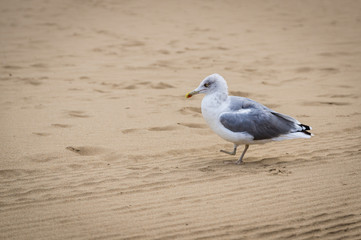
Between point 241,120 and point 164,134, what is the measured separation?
4.99 ft

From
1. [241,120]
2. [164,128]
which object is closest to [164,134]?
[164,128]

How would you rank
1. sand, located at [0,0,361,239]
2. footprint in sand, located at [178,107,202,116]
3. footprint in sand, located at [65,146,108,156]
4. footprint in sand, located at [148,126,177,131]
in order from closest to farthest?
sand, located at [0,0,361,239] < footprint in sand, located at [65,146,108,156] < footprint in sand, located at [148,126,177,131] < footprint in sand, located at [178,107,202,116]

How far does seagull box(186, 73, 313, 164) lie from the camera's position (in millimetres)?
5594

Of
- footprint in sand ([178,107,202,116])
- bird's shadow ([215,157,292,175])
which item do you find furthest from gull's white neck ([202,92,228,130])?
footprint in sand ([178,107,202,116])

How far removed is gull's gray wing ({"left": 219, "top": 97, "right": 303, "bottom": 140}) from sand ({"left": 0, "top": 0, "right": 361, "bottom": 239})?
15.9 inches

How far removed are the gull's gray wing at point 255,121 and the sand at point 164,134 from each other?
0.40 m

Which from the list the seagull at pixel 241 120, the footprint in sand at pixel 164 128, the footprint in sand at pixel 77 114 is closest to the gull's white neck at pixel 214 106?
the seagull at pixel 241 120

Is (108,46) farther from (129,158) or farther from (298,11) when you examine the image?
(298,11)

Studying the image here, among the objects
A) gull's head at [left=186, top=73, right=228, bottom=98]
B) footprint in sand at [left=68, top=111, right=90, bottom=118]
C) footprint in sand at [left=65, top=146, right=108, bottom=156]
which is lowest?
footprint in sand at [left=68, top=111, right=90, bottom=118]

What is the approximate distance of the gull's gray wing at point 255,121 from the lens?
220 inches

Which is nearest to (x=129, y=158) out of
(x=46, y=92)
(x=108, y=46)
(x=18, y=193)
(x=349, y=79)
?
(x=18, y=193)

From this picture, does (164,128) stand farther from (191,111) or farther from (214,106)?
(214,106)

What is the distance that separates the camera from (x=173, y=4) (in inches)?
723

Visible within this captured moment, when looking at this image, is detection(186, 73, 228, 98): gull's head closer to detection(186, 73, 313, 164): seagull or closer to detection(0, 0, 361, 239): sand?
detection(186, 73, 313, 164): seagull
